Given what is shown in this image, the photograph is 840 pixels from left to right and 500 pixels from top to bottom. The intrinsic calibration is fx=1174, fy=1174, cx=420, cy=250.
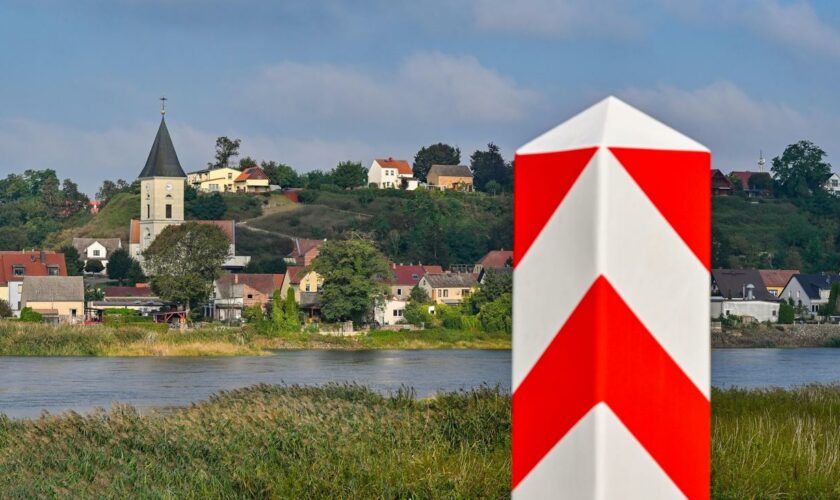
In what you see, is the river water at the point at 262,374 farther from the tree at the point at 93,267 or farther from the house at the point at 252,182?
the house at the point at 252,182

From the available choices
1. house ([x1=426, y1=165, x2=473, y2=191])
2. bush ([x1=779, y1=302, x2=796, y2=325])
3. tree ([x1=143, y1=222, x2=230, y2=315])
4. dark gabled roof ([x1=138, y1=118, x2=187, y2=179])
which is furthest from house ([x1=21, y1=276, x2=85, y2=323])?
house ([x1=426, y1=165, x2=473, y2=191])

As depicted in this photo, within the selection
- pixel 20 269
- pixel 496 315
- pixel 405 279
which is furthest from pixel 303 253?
pixel 496 315

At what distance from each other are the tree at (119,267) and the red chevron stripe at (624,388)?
87045 mm

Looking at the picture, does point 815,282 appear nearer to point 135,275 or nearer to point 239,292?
point 239,292

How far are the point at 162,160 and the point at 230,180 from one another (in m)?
37.5

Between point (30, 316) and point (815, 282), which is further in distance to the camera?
point (815, 282)

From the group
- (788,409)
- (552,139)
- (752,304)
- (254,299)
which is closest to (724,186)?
(752,304)

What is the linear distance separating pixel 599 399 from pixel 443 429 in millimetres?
11865

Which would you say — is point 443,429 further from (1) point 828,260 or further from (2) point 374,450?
(1) point 828,260

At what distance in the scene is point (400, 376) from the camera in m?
40.4

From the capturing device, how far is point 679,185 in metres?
1.54

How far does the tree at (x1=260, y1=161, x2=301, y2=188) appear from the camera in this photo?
431ft

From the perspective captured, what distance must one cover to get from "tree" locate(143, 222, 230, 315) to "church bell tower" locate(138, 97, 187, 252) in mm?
26753

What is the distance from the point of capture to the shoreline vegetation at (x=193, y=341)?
51.8 m
